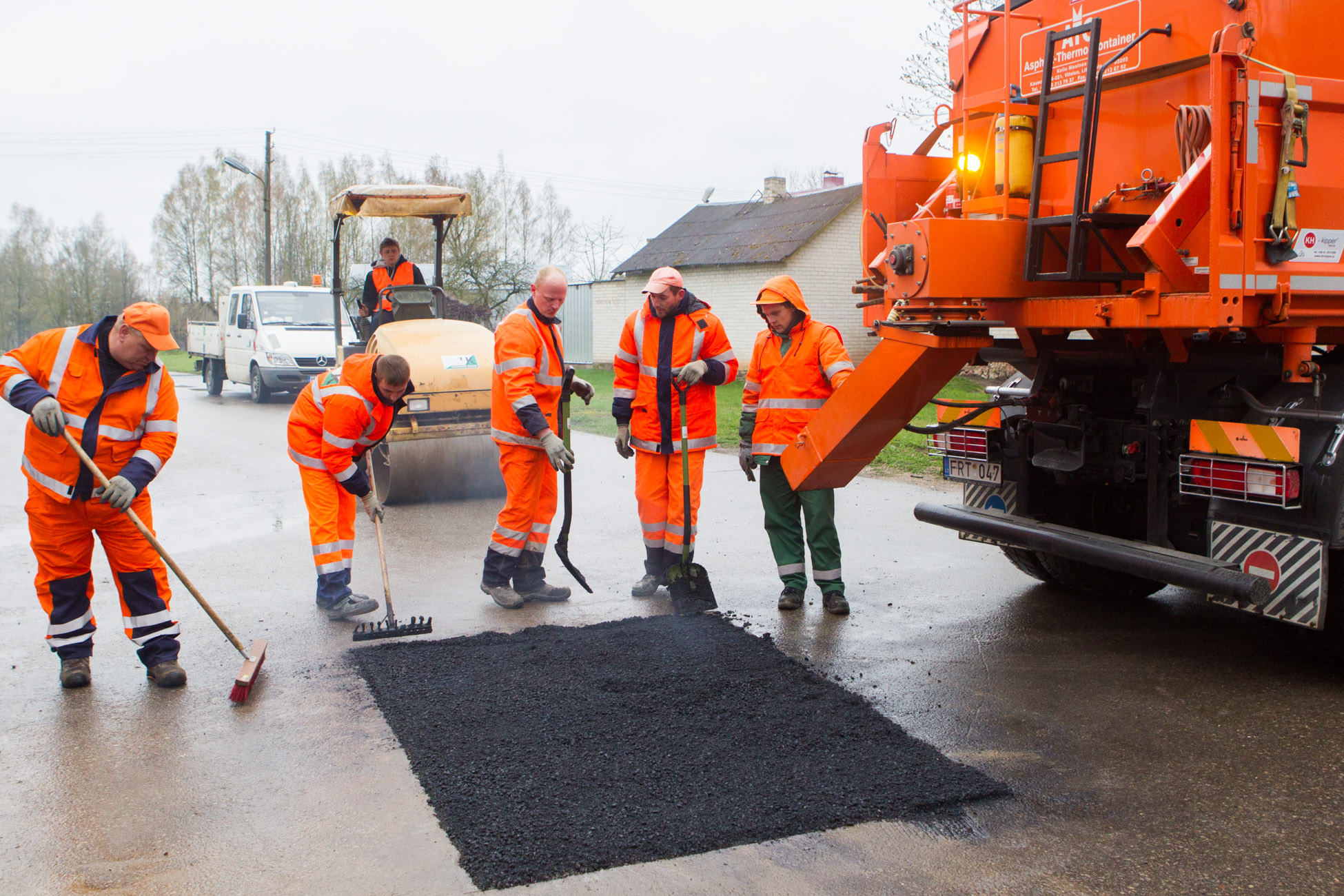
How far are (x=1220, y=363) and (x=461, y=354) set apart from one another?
5.86 metres

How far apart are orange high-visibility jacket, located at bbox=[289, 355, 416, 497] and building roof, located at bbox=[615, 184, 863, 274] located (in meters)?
18.1

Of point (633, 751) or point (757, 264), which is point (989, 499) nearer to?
point (633, 751)

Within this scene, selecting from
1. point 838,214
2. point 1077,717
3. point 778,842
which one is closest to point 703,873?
point 778,842

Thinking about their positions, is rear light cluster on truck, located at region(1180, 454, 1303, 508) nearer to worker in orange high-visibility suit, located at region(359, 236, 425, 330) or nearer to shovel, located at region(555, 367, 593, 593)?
shovel, located at region(555, 367, 593, 593)

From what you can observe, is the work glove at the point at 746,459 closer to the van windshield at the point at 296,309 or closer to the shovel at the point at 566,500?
the shovel at the point at 566,500

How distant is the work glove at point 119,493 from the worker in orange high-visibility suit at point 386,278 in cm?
540

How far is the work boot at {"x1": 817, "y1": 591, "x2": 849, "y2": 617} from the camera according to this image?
17.4ft

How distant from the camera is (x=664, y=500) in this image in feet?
18.7

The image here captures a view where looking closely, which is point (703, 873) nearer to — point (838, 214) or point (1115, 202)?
point (1115, 202)

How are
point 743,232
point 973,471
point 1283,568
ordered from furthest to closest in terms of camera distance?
point 743,232, point 973,471, point 1283,568

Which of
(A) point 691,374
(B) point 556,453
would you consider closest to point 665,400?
(A) point 691,374

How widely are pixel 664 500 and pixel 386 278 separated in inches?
194

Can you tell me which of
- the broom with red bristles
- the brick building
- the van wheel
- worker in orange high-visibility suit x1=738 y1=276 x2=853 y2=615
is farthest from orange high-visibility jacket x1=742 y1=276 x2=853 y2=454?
the brick building

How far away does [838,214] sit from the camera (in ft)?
77.7
